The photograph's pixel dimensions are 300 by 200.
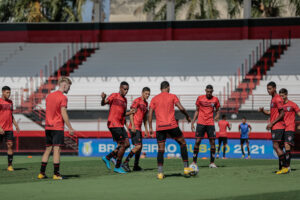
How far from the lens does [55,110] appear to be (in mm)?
12766

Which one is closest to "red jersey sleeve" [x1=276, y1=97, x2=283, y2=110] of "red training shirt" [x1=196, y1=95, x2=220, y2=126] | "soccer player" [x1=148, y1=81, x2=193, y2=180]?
"soccer player" [x1=148, y1=81, x2=193, y2=180]

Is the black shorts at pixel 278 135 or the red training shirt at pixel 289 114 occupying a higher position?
the red training shirt at pixel 289 114

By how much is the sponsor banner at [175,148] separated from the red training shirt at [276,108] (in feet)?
38.1

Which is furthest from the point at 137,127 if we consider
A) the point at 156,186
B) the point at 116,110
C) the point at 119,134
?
the point at 156,186

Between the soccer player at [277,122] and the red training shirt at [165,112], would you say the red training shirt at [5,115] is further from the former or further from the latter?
the soccer player at [277,122]

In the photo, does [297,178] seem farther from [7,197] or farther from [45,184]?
[7,197]

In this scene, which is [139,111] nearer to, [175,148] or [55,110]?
[55,110]

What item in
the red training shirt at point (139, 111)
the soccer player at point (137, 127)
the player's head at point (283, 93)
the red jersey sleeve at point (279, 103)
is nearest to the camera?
the red jersey sleeve at point (279, 103)

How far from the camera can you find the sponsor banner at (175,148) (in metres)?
26.3

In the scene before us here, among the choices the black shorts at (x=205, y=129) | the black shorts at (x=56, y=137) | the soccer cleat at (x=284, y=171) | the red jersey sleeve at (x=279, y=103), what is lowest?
the soccer cleat at (x=284, y=171)

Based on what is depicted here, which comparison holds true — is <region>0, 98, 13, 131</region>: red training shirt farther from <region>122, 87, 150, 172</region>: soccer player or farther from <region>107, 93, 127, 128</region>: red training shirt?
<region>122, 87, 150, 172</region>: soccer player

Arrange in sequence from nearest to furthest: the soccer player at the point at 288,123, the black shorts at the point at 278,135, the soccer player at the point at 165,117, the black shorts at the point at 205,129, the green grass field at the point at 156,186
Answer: the green grass field at the point at 156,186
the soccer player at the point at 165,117
the black shorts at the point at 278,135
the soccer player at the point at 288,123
the black shorts at the point at 205,129

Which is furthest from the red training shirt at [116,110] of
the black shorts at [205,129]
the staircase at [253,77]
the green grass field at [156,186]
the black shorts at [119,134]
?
the staircase at [253,77]

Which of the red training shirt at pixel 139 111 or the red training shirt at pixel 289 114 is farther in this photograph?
the red training shirt at pixel 139 111
